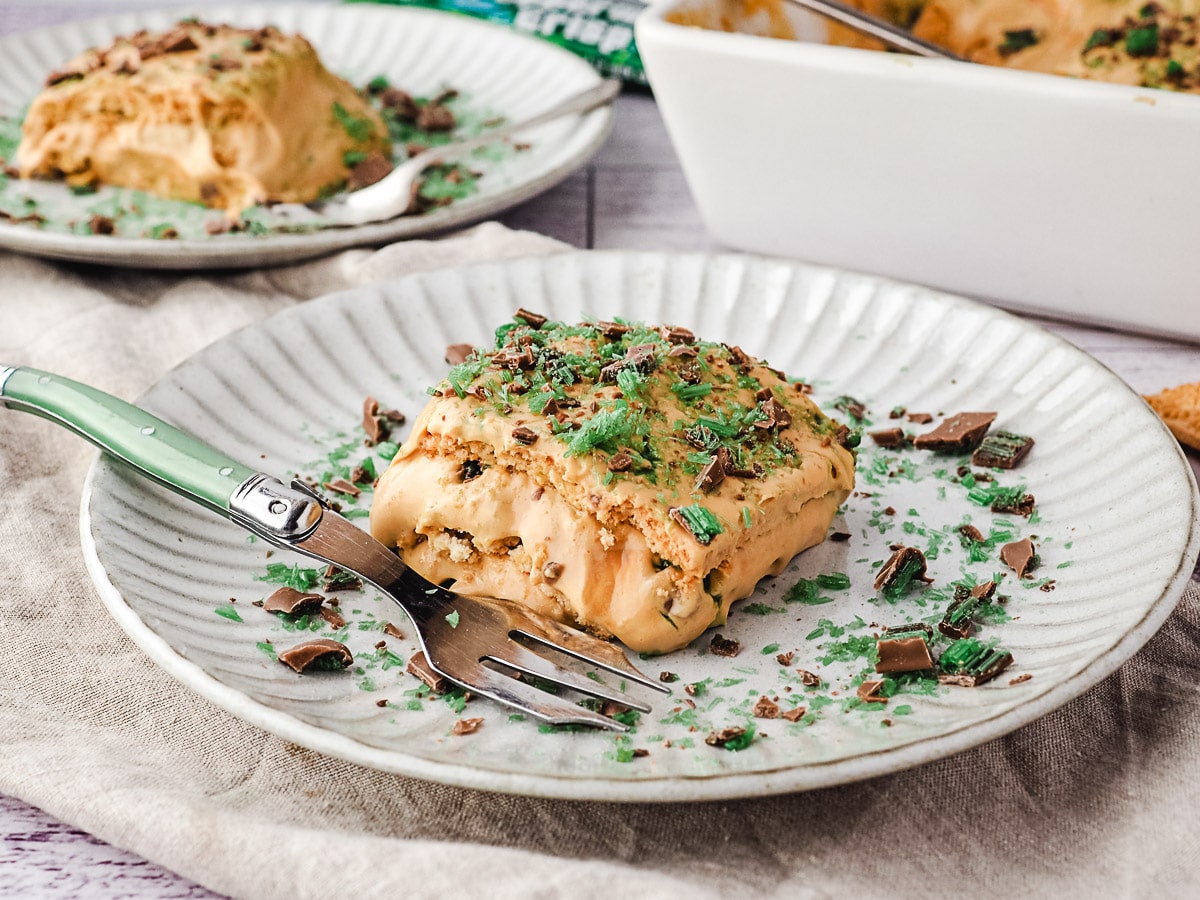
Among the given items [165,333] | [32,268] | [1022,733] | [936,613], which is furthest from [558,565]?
[32,268]

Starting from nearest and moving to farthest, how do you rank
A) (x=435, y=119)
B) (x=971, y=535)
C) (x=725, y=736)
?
(x=725, y=736) < (x=971, y=535) < (x=435, y=119)

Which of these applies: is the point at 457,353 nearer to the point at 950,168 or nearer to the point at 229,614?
the point at 229,614

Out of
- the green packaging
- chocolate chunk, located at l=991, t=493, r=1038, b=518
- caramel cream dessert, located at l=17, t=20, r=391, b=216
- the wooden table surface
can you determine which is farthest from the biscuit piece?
the green packaging

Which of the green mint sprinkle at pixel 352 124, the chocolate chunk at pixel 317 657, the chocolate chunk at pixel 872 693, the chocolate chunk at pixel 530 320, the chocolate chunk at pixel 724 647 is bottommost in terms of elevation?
the green mint sprinkle at pixel 352 124

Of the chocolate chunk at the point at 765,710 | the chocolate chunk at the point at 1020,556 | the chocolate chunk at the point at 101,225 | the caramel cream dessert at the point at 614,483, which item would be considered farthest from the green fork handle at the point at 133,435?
the chocolate chunk at the point at 1020,556

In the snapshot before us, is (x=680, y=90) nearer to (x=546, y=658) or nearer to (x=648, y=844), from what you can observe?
(x=546, y=658)

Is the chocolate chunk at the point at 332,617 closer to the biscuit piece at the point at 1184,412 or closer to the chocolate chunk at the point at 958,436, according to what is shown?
the chocolate chunk at the point at 958,436

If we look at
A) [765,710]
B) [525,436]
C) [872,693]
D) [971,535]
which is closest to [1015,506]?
[971,535]
